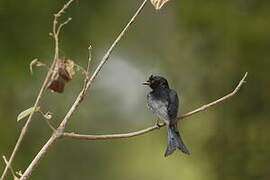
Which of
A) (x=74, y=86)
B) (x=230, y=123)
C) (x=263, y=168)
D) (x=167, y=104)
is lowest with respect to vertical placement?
(x=263, y=168)

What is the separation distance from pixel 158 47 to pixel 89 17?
1.04m

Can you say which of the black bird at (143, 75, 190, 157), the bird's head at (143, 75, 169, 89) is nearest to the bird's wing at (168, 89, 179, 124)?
the black bird at (143, 75, 190, 157)

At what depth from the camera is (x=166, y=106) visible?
270cm

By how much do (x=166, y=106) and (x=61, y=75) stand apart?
1.31 meters

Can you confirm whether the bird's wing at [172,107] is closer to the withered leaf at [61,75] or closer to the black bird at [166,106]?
the black bird at [166,106]

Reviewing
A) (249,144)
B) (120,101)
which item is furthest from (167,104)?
(120,101)

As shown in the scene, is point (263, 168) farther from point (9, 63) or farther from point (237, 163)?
point (9, 63)

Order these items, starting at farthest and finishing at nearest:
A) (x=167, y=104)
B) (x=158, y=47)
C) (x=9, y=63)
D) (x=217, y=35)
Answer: (x=158, y=47) < (x=217, y=35) < (x=9, y=63) < (x=167, y=104)

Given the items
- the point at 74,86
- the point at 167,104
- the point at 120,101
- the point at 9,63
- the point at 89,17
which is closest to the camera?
the point at 167,104

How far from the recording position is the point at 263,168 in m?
5.20

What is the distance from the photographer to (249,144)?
516 centimetres

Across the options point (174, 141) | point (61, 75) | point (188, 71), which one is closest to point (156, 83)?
point (174, 141)

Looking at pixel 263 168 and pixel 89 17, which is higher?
pixel 89 17

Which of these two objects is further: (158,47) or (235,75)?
(158,47)
